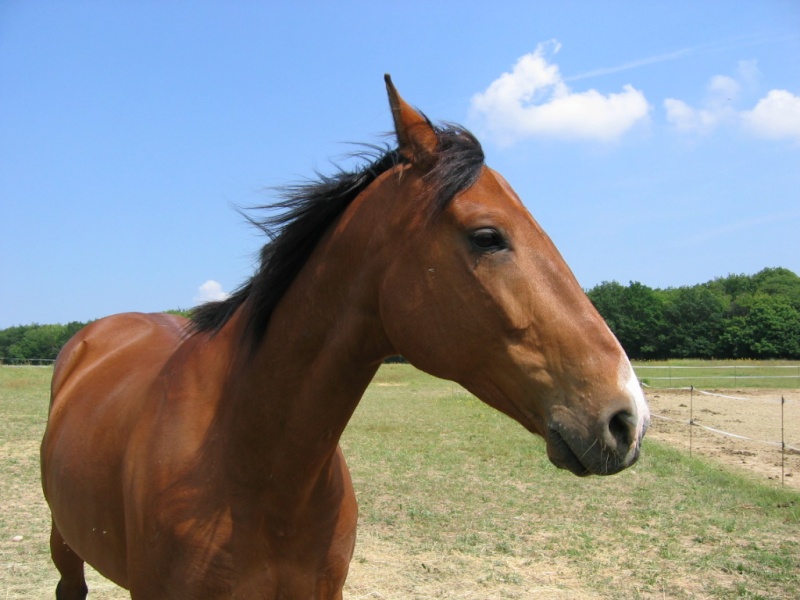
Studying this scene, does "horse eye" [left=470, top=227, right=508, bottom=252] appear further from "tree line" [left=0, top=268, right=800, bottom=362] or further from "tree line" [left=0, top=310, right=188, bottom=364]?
"tree line" [left=0, top=268, right=800, bottom=362]

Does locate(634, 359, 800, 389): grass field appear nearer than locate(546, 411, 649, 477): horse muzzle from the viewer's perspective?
No

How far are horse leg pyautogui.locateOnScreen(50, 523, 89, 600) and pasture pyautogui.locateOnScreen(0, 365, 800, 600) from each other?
3.67ft

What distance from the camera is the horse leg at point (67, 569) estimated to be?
11.6 ft

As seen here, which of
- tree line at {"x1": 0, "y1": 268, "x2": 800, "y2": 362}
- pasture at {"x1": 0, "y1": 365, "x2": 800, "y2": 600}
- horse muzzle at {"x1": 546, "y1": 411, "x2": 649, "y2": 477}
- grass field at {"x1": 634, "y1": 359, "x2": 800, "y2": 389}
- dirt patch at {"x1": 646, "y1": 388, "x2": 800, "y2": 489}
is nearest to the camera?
horse muzzle at {"x1": 546, "y1": 411, "x2": 649, "y2": 477}

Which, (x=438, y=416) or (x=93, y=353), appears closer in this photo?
(x=93, y=353)

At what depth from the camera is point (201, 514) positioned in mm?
1866

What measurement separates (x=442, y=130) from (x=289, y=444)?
3.63 feet

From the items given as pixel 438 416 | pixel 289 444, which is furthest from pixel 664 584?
pixel 438 416

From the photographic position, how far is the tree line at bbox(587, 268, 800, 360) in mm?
48719

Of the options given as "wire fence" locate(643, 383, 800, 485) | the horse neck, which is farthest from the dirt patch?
the horse neck

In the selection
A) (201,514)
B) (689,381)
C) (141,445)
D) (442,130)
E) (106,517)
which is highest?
(442,130)

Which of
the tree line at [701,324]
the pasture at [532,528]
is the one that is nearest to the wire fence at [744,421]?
the pasture at [532,528]

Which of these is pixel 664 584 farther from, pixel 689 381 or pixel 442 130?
pixel 689 381

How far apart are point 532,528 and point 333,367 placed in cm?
502
